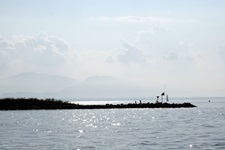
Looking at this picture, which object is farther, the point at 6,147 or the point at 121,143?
the point at 121,143

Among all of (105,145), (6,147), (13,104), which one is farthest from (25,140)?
(13,104)

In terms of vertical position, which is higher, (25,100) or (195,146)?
(25,100)

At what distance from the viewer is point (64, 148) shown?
149 feet

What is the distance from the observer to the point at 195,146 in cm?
4556

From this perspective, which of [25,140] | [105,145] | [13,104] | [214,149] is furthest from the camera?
[13,104]

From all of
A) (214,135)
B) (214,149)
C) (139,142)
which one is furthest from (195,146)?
(214,135)

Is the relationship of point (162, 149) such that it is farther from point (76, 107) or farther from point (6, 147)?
point (76, 107)

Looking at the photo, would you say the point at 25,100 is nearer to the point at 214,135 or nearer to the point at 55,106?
the point at 55,106

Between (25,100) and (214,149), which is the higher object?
(25,100)

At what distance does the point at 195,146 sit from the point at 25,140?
63.5ft

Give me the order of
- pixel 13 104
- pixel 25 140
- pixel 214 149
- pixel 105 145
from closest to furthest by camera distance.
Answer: pixel 214 149 < pixel 105 145 < pixel 25 140 < pixel 13 104

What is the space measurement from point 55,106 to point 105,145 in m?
109

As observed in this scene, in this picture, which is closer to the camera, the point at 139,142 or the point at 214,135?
the point at 139,142

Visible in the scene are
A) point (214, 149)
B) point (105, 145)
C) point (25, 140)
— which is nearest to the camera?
point (214, 149)
